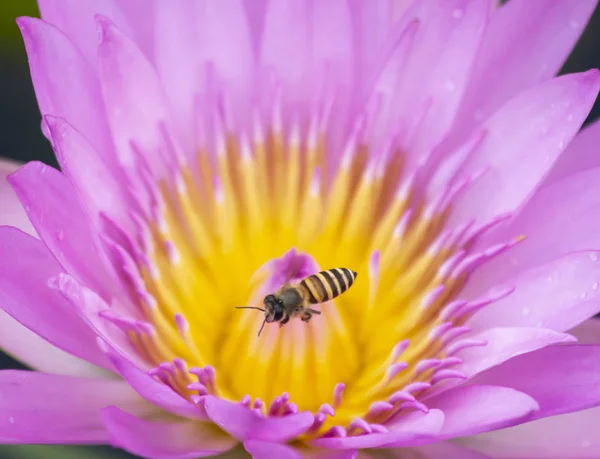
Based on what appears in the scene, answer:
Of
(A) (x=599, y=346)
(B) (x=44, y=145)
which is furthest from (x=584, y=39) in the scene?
(B) (x=44, y=145)

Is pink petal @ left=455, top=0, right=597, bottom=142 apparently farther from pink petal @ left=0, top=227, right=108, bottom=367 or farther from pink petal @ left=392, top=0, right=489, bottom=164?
pink petal @ left=0, top=227, right=108, bottom=367

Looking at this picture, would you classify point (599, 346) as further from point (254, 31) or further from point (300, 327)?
point (254, 31)

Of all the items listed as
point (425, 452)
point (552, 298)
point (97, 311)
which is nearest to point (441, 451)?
point (425, 452)

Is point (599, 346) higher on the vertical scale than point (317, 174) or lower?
lower

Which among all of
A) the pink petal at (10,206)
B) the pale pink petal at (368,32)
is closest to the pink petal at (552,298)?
the pale pink petal at (368,32)

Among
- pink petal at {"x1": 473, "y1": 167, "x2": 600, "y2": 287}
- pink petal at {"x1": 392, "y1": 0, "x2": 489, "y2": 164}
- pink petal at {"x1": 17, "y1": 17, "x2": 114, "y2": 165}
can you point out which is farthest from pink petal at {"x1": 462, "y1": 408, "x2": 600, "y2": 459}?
pink petal at {"x1": 17, "y1": 17, "x2": 114, "y2": 165}
